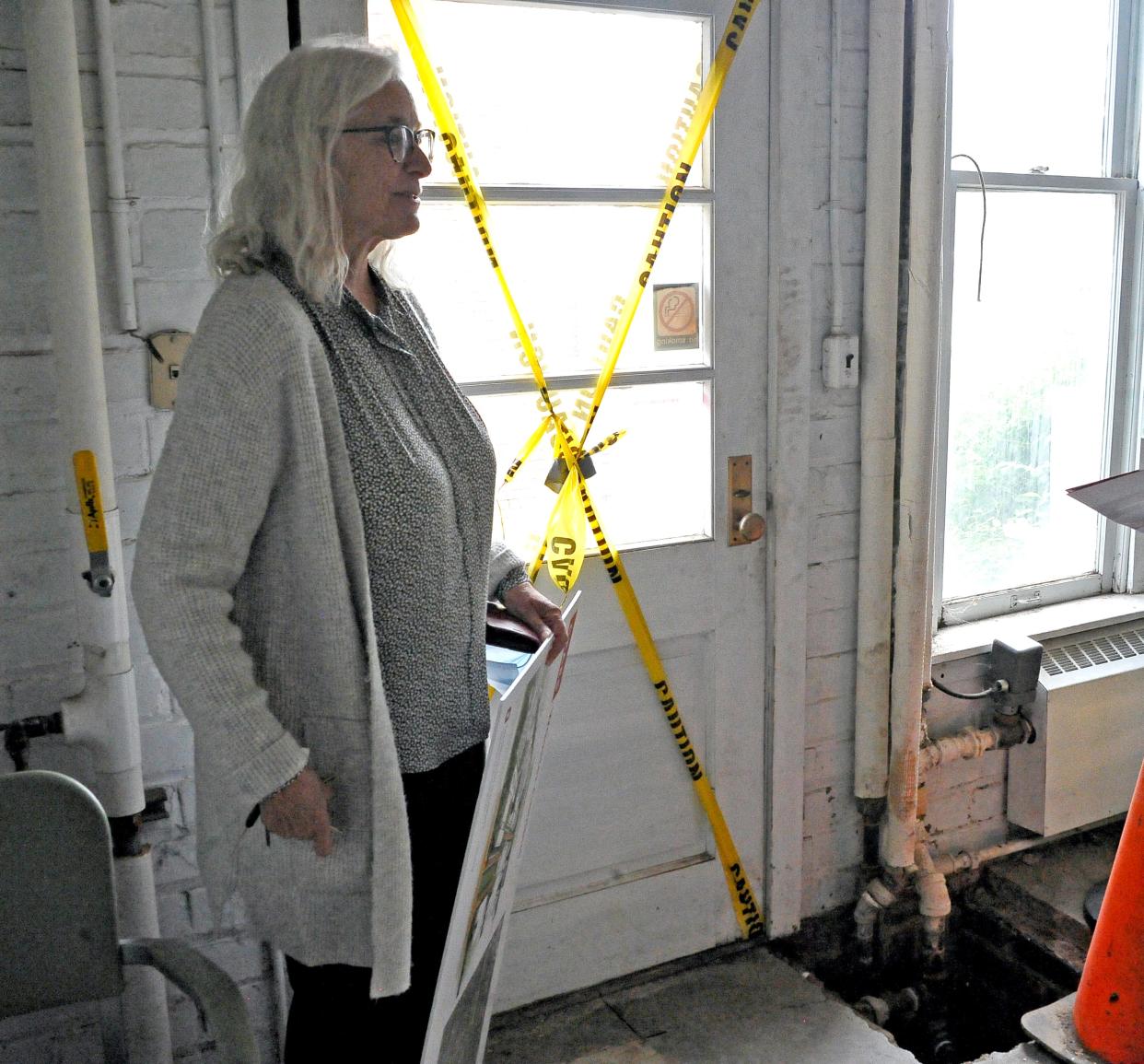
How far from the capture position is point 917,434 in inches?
95.3

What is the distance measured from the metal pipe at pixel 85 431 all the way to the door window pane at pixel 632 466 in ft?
2.33

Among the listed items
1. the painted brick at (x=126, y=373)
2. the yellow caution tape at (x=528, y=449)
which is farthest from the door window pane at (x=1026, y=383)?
the painted brick at (x=126, y=373)

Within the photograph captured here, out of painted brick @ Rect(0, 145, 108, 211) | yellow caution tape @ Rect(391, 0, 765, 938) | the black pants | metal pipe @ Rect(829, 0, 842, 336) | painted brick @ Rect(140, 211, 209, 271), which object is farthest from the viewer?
metal pipe @ Rect(829, 0, 842, 336)

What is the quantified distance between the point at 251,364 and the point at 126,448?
639mm

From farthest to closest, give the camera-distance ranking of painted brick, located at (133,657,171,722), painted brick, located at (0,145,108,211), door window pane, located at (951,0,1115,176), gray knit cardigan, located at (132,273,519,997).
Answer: door window pane, located at (951,0,1115,176) < painted brick, located at (133,657,171,722) < painted brick, located at (0,145,108,211) < gray knit cardigan, located at (132,273,519,997)

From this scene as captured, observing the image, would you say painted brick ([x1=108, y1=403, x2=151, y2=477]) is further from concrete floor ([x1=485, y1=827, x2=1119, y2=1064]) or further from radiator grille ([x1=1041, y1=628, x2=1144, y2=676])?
radiator grille ([x1=1041, y1=628, x2=1144, y2=676])

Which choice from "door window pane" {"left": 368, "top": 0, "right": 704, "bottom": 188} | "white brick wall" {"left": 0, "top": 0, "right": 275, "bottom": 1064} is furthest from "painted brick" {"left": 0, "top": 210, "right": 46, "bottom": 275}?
"door window pane" {"left": 368, "top": 0, "right": 704, "bottom": 188}

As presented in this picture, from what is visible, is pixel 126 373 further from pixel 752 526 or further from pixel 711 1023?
pixel 711 1023

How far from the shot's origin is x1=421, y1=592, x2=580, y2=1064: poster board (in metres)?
1.24

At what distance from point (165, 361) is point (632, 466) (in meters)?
0.91

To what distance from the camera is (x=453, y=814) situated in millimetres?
1539

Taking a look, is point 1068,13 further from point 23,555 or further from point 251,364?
point 23,555

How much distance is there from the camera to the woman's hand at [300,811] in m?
1.27

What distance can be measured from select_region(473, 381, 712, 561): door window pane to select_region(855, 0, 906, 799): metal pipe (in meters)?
0.38
